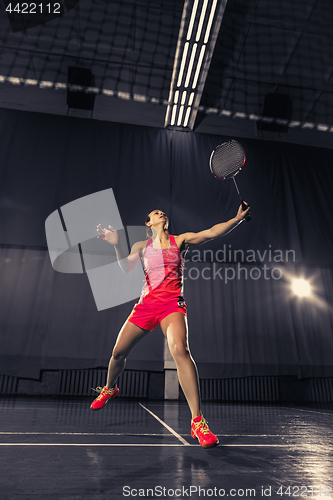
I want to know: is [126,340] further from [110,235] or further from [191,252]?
[191,252]

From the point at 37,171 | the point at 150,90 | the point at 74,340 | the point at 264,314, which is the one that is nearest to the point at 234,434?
A: the point at 74,340

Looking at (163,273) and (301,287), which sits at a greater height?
(301,287)

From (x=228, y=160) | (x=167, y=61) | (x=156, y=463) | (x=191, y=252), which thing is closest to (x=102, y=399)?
(x=156, y=463)

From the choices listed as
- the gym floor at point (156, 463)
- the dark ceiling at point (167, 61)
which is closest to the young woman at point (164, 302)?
the gym floor at point (156, 463)

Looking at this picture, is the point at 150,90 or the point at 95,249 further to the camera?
the point at 150,90

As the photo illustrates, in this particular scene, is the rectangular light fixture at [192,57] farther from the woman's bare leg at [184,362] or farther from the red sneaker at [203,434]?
the red sneaker at [203,434]

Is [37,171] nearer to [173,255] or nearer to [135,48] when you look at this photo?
[135,48]

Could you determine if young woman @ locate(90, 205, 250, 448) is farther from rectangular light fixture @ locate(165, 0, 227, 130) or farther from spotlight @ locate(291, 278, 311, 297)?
spotlight @ locate(291, 278, 311, 297)

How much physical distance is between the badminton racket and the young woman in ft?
2.48

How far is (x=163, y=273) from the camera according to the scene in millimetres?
2236

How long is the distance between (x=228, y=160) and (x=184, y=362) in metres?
1.81

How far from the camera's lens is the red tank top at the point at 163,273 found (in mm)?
2180

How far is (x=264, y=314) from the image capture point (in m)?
6.44

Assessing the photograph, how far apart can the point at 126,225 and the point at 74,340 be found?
211 centimetres
